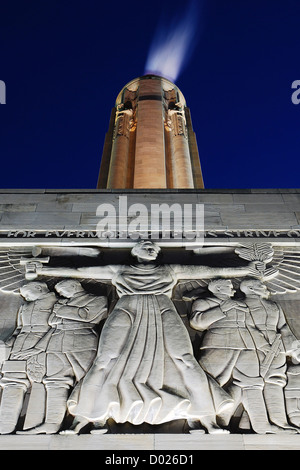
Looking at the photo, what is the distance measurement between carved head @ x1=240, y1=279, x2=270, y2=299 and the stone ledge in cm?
251

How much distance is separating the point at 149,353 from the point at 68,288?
2.02 m

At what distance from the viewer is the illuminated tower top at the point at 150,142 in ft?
74.9

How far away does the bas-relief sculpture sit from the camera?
594cm

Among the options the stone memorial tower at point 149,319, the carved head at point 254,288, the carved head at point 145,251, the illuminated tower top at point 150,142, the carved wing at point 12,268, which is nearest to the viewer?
the stone memorial tower at point 149,319

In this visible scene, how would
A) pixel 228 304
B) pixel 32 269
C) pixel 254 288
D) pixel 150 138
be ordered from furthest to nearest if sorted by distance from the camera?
pixel 150 138 → pixel 32 269 → pixel 254 288 → pixel 228 304

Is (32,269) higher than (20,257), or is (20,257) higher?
(20,257)

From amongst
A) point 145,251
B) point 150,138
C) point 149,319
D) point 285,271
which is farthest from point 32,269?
point 150,138

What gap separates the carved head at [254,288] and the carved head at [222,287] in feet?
0.69

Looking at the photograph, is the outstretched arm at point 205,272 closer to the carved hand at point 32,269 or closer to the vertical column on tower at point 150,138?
the carved hand at point 32,269

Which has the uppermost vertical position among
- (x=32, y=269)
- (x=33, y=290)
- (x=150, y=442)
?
(x=32, y=269)

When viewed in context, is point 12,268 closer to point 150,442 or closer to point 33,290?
point 33,290

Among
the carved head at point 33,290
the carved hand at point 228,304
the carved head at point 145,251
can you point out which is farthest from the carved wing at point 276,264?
the carved head at point 33,290

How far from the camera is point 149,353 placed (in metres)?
6.46
